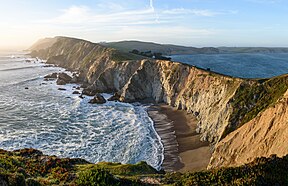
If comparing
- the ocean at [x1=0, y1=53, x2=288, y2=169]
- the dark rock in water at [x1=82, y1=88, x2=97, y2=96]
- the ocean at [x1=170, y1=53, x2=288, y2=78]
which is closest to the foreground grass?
the ocean at [x1=0, y1=53, x2=288, y2=169]

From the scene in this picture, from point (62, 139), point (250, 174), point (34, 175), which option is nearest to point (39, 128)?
point (62, 139)

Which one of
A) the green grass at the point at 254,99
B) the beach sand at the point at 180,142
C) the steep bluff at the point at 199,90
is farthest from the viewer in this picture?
the steep bluff at the point at 199,90

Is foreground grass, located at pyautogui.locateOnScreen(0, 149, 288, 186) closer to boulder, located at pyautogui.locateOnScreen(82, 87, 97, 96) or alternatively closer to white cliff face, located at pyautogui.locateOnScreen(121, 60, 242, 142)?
white cliff face, located at pyautogui.locateOnScreen(121, 60, 242, 142)

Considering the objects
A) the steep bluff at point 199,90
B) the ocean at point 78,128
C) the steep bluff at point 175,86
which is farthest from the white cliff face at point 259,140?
the ocean at point 78,128

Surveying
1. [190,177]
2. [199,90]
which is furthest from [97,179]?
[199,90]

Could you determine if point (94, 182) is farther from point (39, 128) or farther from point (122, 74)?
point (122, 74)

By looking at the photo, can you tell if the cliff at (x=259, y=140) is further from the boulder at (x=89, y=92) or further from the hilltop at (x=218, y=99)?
the boulder at (x=89, y=92)

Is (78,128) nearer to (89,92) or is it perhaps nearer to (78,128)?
(78,128)
